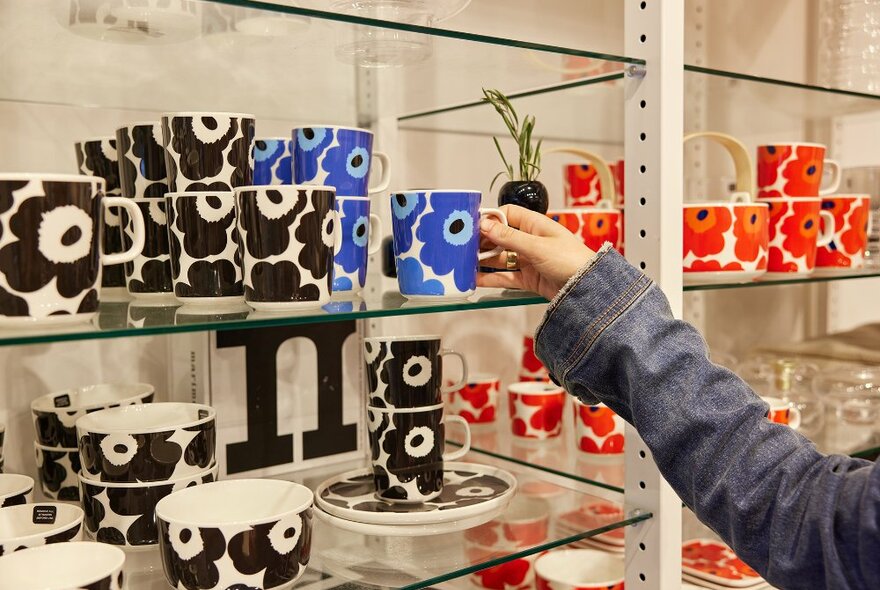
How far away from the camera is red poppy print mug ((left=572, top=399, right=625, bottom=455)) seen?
1.16m

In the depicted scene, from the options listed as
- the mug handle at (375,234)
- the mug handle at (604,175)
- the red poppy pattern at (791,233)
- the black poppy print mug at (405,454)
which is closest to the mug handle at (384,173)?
the mug handle at (375,234)

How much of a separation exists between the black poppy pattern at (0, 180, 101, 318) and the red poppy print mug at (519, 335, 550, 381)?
2.70 ft

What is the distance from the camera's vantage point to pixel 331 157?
0.83m

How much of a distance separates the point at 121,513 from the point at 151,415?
148 millimetres

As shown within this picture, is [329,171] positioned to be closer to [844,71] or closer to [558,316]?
[558,316]

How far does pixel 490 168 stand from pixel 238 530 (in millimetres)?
843

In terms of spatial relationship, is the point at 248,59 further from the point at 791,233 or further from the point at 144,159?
the point at 791,233

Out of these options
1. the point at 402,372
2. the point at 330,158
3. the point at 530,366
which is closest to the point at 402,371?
the point at 402,372

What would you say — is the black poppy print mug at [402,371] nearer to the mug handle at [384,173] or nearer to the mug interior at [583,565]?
the mug handle at [384,173]

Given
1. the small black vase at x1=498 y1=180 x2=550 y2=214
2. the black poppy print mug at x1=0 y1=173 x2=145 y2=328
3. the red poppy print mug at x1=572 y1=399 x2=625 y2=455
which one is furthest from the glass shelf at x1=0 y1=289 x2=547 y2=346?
the red poppy print mug at x1=572 y1=399 x2=625 y2=455

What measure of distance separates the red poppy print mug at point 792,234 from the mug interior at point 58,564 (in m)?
0.90

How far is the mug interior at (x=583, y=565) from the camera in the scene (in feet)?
3.99

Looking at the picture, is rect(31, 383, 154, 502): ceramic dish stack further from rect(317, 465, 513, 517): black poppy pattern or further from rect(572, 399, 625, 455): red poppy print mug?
rect(572, 399, 625, 455): red poppy print mug

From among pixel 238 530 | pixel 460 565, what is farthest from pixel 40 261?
pixel 460 565
